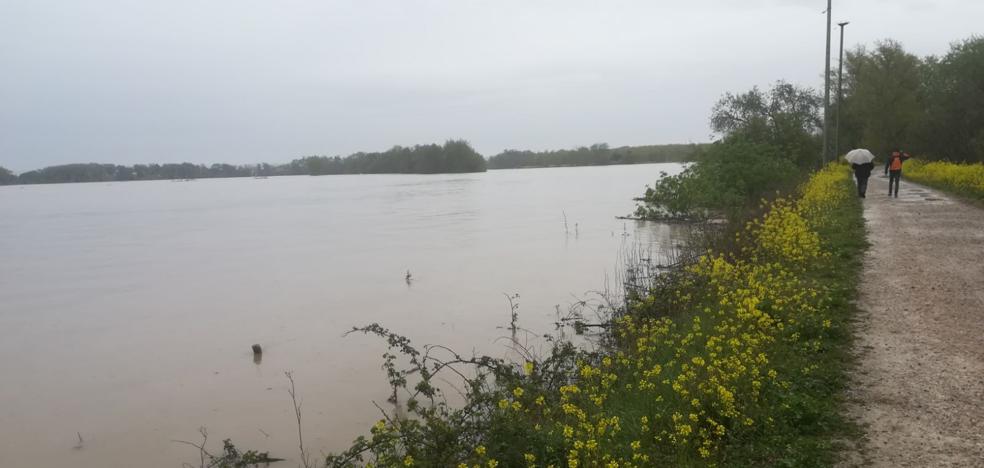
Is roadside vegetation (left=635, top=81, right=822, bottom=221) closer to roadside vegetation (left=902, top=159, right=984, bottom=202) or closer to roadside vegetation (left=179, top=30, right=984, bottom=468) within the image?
roadside vegetation (left=902, top=159, right=984, bottom=202)

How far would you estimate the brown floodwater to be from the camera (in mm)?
7473

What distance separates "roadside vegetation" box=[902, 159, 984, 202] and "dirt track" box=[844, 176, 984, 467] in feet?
31.7

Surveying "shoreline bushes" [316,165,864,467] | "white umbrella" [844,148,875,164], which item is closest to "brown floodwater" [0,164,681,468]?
"shoreline bushes" [316,165,864,467]

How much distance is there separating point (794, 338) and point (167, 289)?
13713mm

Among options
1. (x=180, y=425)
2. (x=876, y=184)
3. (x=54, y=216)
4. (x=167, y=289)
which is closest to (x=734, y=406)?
→ (x=180, y=425)

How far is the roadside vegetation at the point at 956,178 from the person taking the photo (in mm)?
19617

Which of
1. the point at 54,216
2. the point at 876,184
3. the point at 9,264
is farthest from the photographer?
the point at 54,216

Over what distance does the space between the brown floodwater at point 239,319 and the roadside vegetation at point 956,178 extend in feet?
28.1

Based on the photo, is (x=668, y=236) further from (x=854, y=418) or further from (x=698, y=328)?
(x=854, y=418)

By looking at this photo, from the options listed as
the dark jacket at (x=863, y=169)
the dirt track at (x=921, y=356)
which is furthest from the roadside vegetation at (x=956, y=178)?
the dirt track at (x=921, y=356)

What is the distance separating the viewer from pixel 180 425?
749cm

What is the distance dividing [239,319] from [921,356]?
10305 millimetres

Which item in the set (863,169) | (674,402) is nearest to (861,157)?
(863,169)

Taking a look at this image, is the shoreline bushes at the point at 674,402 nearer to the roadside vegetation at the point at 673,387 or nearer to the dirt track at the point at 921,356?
the roadside vegetation at the point at 673,387
